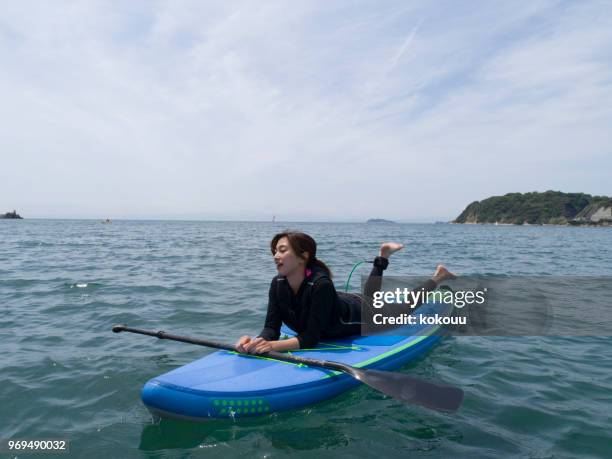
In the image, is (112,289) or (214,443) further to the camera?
(112,289)

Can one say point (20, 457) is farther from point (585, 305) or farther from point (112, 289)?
point (585, 305)

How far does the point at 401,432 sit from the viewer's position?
3.61 meters

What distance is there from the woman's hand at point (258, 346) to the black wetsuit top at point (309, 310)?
34cm

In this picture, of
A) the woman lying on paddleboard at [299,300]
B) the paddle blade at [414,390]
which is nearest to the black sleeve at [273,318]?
the woman lying on paddleboard at [299,300]

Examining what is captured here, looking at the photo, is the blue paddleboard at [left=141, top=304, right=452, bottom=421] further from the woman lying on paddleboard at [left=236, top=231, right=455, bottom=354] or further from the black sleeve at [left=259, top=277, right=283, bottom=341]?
the black sleeve at [left=259, top=277, right=283, bottom=341]

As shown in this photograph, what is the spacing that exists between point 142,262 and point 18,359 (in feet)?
36.1

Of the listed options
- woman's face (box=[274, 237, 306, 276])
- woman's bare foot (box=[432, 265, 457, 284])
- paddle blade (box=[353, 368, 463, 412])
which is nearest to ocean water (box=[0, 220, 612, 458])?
paddle blade (box=[353, 368, 463, 412])

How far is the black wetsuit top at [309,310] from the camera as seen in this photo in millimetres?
4406

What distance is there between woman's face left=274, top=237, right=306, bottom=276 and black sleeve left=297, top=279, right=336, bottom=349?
30 centimetres

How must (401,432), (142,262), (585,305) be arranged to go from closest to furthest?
(401,432), (585,305), (142,262)

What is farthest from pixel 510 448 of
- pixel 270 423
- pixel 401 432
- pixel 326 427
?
pixel 270 423

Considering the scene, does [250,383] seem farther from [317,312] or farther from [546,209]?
[546,209]

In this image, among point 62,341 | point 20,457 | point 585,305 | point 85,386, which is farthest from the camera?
point 585,305

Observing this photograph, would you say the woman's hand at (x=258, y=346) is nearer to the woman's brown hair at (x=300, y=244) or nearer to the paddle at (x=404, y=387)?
the paddle at (x=404, y=387)
